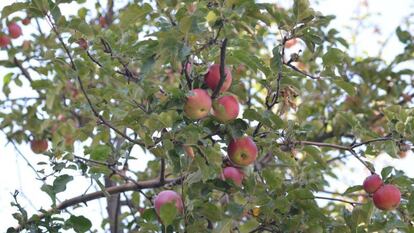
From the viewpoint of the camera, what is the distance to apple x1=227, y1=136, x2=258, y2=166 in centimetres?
183

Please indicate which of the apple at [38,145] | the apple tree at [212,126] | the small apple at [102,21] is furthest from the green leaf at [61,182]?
the small apple at [102,21]

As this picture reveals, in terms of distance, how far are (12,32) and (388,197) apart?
8.01 feet

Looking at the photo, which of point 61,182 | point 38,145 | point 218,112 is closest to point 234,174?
point 218,112

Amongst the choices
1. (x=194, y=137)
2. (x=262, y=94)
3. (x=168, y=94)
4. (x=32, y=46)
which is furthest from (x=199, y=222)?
(x=262, y=94)

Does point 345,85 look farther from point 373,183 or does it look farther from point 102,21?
point 102,21

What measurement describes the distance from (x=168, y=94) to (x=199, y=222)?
1.26 feet

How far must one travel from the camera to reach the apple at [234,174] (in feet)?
6.58

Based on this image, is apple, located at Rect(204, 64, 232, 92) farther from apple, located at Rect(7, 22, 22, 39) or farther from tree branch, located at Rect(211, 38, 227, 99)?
apple, located at Rect(7, 22, 22, 39)

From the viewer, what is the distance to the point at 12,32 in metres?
3.59

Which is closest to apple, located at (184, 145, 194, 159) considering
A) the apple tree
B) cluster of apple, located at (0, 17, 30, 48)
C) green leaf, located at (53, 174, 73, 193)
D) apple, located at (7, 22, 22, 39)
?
the apple tree

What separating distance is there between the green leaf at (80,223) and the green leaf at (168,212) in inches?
16.0

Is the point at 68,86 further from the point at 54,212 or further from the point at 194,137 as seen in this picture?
the point at 194,137

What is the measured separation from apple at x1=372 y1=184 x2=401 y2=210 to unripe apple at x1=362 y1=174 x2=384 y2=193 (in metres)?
0.03

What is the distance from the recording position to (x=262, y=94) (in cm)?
436
